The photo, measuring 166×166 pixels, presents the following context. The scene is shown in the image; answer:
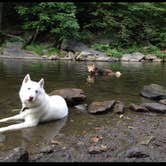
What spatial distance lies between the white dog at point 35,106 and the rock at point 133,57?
1732 centimetres

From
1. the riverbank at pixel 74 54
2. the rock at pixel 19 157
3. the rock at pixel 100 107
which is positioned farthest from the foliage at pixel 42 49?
the rock at pixel 19 157

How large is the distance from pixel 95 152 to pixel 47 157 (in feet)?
2.52

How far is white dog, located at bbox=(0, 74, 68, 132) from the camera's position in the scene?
7.94m

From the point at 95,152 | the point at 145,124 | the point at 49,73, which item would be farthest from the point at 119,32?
the point at 95,152

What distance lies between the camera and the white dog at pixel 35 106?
26.1 feet

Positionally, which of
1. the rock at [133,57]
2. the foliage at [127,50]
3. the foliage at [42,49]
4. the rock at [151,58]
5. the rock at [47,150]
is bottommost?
the rock at [151,58]

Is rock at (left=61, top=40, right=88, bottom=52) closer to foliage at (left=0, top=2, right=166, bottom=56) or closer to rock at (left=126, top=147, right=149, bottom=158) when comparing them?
foliage at (left=0, top=2, right=166, bottom=56)

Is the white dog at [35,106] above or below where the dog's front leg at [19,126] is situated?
above

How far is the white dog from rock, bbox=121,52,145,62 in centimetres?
1732

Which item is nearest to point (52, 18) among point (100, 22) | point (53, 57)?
point (100, 22)

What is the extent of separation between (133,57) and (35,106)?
18.7m

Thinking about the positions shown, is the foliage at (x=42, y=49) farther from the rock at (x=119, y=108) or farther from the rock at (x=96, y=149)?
the rock at (x=96, y=149)

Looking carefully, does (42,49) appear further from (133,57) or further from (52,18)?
(133,57)

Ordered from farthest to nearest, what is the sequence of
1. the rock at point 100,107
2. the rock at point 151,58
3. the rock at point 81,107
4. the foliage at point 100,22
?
1. the foliage at point 100,22
2. the rock at point 151,58
3. the rock at point 81,107
4. the rock at point 100,107
